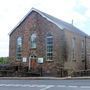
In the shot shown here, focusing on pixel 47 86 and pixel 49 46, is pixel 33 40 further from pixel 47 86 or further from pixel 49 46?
pixel 47 86

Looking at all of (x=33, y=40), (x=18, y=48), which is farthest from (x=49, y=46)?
(x=18, y=48)

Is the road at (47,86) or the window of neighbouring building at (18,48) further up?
the window of neighbouring building at (18,48)

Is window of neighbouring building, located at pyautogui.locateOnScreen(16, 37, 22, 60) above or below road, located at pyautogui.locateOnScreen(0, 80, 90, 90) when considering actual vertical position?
above

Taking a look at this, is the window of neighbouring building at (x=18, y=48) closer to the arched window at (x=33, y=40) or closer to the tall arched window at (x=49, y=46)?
the arched window at (x=33, y=40)

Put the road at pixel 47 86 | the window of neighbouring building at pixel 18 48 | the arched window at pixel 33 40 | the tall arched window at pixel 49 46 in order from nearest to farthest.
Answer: the road at pixel 47 86 < the tall arched window at pixel 49 46 < the arched window at pixel 33 40 < the window of neighbouring building at pixel 18 48

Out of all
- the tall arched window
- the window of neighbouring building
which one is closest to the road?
the tall arched window

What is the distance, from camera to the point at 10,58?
155ft

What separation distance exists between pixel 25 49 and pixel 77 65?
7.76 meters

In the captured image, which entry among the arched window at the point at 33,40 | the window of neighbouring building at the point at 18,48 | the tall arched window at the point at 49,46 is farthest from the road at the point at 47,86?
the window of neighbouring building at the point at 18,48

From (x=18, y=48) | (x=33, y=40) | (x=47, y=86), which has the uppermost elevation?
(x=33, y=40)

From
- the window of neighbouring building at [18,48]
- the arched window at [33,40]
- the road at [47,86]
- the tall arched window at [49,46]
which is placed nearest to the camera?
the road at [47,86]

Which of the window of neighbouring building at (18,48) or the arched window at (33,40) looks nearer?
the arched window at (33,40)

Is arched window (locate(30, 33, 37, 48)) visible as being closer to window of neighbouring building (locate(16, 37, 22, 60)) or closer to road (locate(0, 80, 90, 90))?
window of neighbouring building (locate(16, 37, 22, 60))

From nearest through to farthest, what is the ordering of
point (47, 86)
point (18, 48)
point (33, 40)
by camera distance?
point (47, 86), point (33, 40), point (18, 48)
